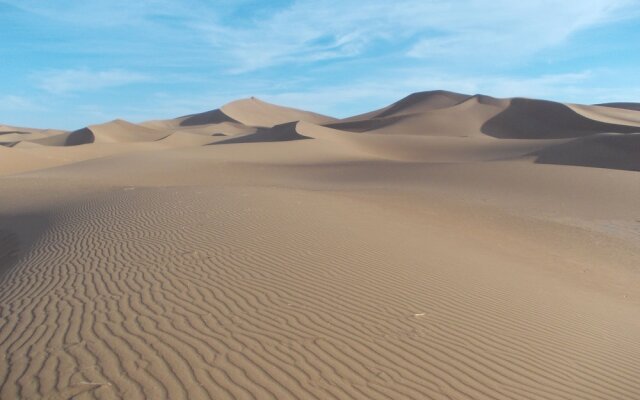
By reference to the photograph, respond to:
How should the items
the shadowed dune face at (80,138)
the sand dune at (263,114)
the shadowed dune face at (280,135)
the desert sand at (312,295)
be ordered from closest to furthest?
the desert sand at (312,295), the shadowed dune face at (280,135), the shadowed dune face at (80,138), the sand dune at (263,114)

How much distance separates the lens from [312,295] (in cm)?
675

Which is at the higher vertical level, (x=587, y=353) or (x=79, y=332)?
(x=79, y=332)

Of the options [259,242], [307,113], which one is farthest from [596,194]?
[307,113]

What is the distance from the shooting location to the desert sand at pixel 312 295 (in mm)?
4555

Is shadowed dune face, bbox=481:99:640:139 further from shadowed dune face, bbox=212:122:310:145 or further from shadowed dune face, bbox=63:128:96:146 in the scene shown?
shadowed dune face, bbox=63:128:96:146

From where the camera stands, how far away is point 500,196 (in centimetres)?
2142

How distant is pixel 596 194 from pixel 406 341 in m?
19.1

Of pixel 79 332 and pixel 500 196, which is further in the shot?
pixel 500 196

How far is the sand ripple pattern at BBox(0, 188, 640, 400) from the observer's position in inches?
172

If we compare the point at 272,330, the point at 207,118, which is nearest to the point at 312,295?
the point at 272,330

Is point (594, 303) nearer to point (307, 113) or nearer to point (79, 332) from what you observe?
point (79, 332)

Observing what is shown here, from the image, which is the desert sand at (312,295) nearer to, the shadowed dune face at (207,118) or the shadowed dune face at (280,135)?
the shadowed dune face at (280,135)

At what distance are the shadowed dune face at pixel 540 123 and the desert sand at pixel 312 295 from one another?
40.9 meters

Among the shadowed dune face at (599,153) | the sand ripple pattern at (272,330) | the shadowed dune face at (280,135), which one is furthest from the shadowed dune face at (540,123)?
the sand ripple pattern at (272,330)
